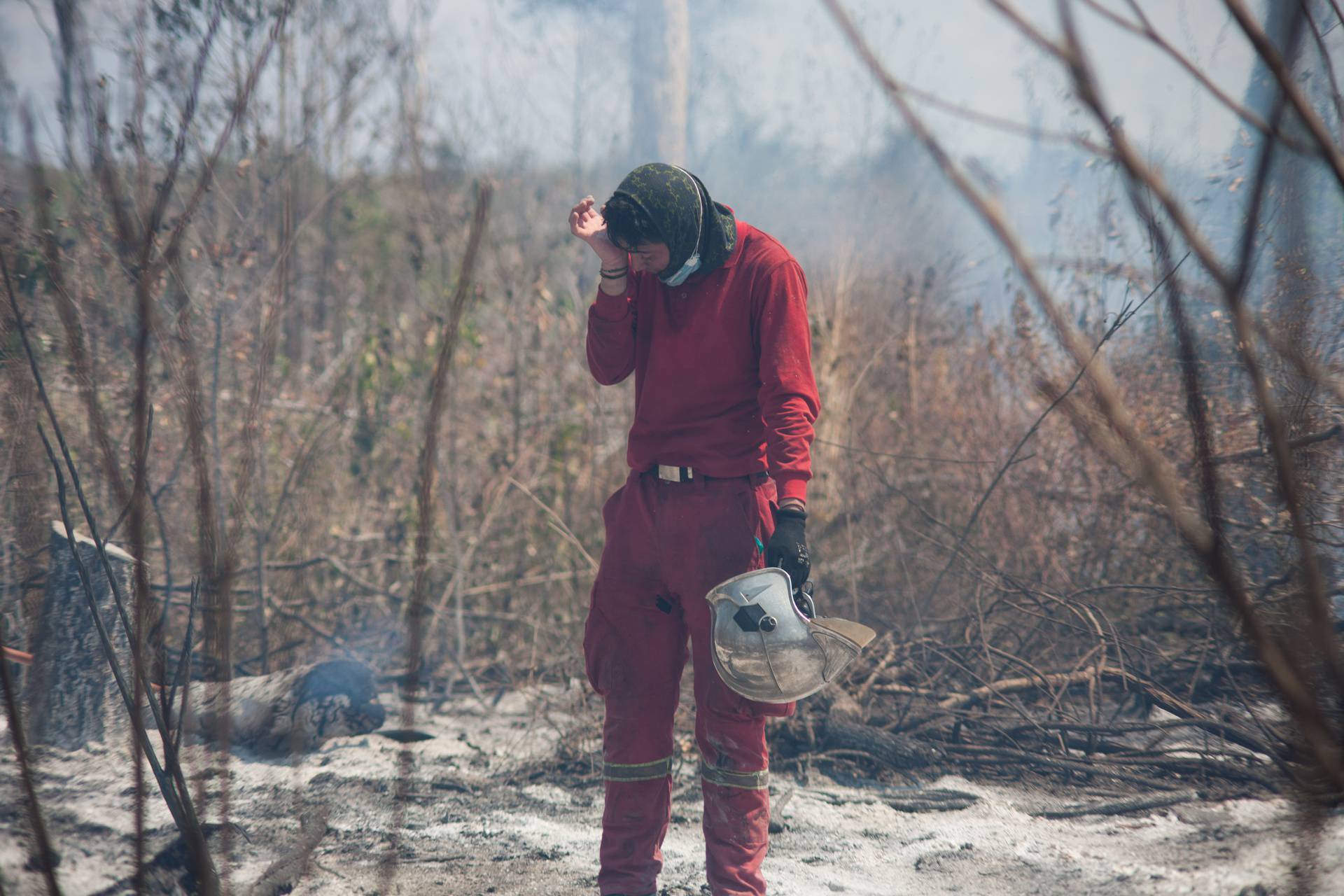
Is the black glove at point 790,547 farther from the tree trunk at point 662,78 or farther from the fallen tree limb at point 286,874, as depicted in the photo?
the tree trunk at point 662,78

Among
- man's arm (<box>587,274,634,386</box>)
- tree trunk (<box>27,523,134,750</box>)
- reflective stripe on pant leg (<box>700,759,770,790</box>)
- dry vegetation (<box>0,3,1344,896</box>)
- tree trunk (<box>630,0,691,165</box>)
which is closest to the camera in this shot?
reflective stripe on pant leg (<box>700,759,770,790</box>)

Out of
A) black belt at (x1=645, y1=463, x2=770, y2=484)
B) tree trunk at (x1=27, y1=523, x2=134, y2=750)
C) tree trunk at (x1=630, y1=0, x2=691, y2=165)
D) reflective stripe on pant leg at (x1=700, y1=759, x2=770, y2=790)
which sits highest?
tree trunk at (x1=630, y1=0, x2=691, y2=165)

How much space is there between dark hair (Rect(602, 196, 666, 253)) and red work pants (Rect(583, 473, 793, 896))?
728 millimetres

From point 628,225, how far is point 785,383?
646 mm

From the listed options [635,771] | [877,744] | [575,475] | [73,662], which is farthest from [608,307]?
[575,475]

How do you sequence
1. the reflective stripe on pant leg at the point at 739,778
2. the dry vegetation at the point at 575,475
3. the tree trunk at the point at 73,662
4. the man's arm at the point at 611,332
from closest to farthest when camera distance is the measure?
1. the reflective stripe on pant leg at the point at 739,778
2. the man's arm at the point at 611,332
3. the tree trunk at the point at 73,662
4. the dry vegetation at the point at 575,475

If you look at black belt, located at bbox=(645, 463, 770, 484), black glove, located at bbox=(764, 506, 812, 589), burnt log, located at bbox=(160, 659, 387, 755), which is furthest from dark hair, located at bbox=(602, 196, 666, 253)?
burnt log, located at bbox=(160, 659, 387, 755)

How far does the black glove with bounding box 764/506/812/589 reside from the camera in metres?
2.58

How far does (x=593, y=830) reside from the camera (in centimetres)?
346

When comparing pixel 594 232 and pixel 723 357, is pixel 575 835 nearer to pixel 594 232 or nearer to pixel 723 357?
pixel 723 357

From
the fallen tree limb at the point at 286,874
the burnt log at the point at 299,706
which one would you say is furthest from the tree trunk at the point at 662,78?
the fallen tree limb at the point at 286,874

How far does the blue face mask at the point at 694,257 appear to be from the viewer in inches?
107

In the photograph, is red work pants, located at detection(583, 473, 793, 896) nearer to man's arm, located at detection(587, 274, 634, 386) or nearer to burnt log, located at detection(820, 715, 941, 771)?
man's arm, located at detection(587, 274, 634, 386)

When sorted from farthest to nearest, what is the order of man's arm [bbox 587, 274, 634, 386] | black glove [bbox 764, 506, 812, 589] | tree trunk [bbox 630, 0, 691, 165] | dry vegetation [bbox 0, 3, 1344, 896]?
tree trunk [bbox 630, 0, 691, 165] < dry vegetation [bbox 0, 3, 1344, 896] < man's arm [bbox 587, 274, 634, 386] < black glove [bbox 764, 506, 812, 589]
